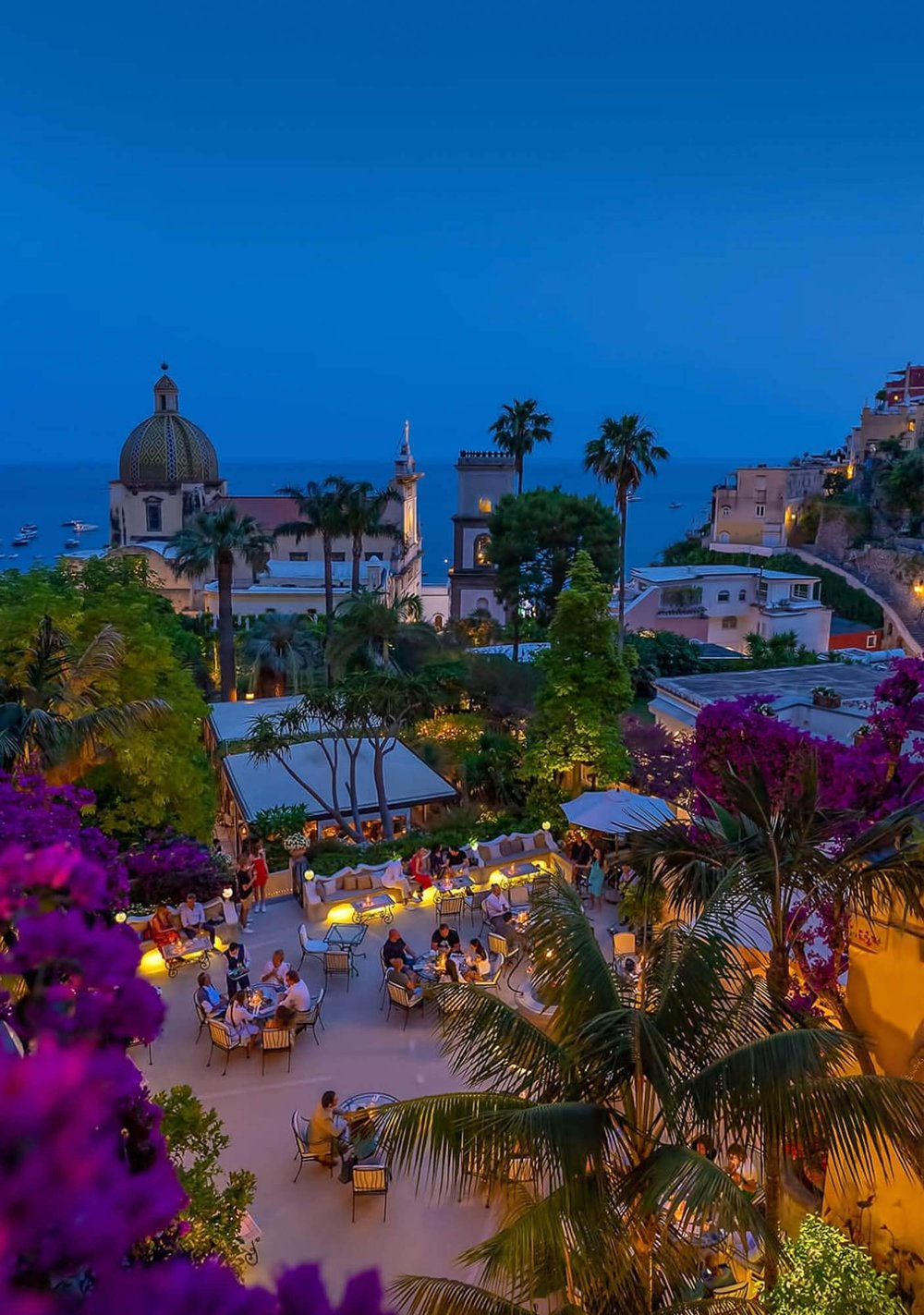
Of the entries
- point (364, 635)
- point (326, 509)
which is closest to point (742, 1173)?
point (364, 635)

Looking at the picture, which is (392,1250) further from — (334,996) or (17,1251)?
(17,1251)

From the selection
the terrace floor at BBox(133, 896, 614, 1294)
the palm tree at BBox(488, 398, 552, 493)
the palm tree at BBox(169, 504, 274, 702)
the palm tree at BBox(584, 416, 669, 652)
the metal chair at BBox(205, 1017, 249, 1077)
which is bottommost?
the terrace floor at BBox(133, 896, 614, 1294)

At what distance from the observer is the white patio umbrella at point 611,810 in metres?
14.0

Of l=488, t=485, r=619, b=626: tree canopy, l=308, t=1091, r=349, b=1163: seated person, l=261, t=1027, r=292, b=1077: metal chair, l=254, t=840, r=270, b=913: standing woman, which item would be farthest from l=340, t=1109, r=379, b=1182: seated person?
l=488, t=485, r=619, b=626: tree canopy

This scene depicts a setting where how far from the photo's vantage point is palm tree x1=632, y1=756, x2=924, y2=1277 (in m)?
6.09

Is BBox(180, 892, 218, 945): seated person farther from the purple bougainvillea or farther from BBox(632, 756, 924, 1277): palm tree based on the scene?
the purple bougainvillea

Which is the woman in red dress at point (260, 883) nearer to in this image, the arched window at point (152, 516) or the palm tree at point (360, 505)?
the palm tree at point (360, 505)

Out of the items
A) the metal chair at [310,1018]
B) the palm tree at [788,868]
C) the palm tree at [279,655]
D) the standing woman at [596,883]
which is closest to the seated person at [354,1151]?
the metal chair at [310,1018]

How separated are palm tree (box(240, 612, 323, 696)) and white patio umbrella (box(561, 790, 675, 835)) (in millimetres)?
17468

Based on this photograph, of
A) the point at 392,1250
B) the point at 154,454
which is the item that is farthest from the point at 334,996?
the point at 154,454

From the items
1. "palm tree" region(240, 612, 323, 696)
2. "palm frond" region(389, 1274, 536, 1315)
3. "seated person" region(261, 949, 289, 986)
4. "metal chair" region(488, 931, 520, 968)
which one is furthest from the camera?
"palm tree" region(240, 612, 323, 696)

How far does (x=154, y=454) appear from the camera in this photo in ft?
198

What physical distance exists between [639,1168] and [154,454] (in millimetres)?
62404

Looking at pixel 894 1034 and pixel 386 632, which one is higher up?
pixel 386 632
